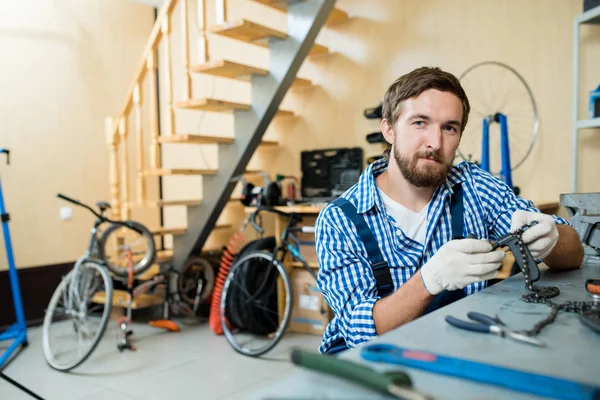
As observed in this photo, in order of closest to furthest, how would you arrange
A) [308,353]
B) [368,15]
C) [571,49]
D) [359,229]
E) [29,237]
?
[308,353] < [359,229] < [571,49] < [368,15] < [29,237]

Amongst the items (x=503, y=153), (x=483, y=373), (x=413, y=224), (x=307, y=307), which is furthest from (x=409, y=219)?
(x=307, y=307)

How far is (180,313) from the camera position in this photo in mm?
4062

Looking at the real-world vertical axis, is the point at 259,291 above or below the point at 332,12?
below

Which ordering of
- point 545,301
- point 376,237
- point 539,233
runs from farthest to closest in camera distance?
1. point 376,237
2. point 539,233
3. point 545,301

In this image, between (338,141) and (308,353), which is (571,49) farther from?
(308,353)

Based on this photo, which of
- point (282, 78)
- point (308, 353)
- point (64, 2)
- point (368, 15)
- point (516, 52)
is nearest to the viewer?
point (308, 353)

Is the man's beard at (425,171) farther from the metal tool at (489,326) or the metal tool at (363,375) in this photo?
the metal tool at (363,375)

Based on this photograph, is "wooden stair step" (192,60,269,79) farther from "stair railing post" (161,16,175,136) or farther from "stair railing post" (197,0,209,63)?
"stair railing post" (161,16,175,136)

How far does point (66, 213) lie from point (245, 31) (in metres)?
2.19

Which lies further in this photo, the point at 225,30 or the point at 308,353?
the point at 225,30

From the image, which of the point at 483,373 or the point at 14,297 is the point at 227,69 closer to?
the point at 14,297

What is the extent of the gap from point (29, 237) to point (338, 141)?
2.48 meters

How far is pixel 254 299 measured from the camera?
324 centimetres

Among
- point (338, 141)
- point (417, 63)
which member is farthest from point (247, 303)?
point (417, 63)
